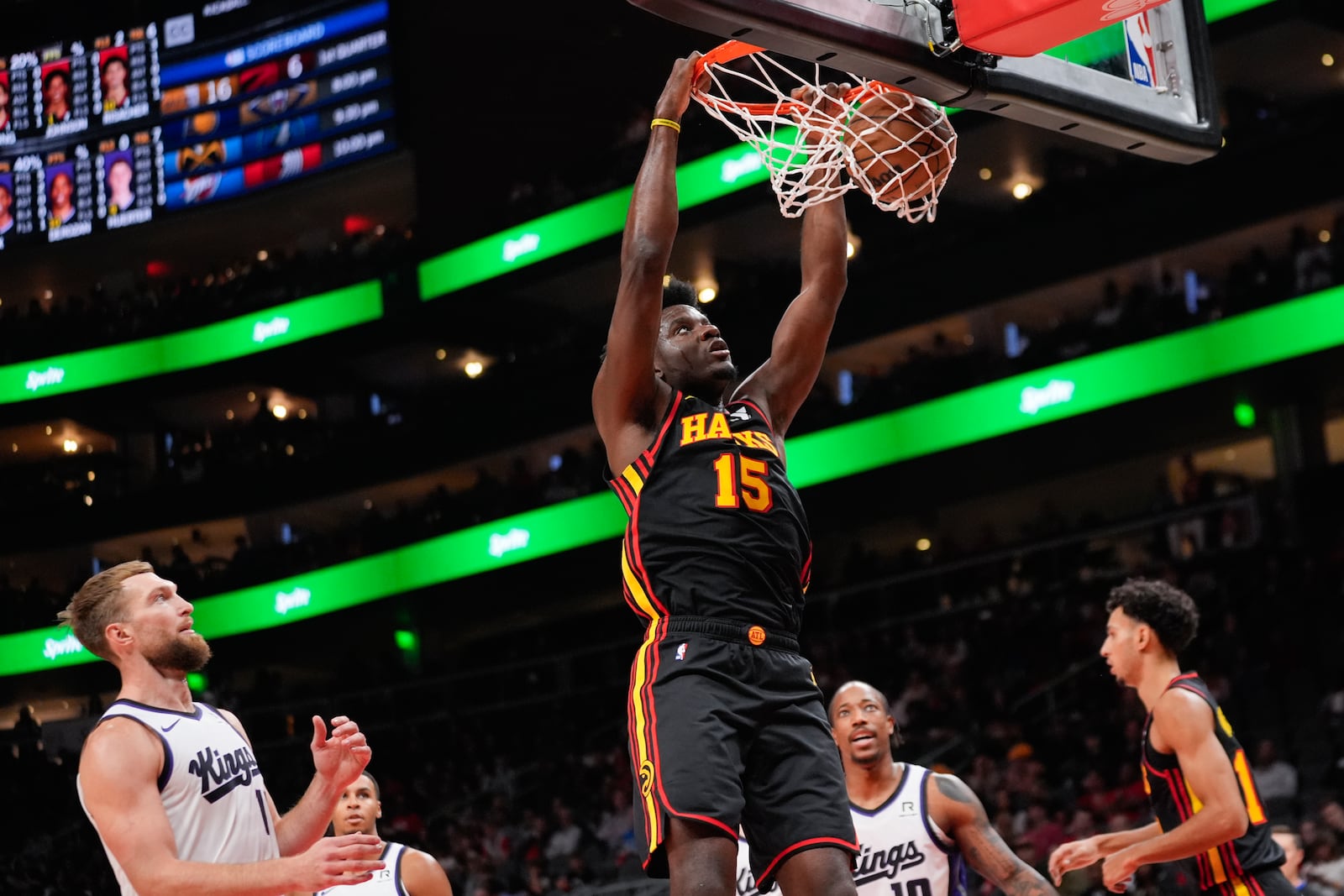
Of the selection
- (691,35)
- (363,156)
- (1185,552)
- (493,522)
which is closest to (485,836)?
(493,522)

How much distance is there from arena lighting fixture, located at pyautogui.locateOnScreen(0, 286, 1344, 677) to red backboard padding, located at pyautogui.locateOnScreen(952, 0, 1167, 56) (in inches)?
564

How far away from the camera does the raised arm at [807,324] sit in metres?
4.57

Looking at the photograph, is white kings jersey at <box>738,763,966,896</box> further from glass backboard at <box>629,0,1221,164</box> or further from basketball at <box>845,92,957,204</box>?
glass backboard at <box>629,0,1221,164</box>

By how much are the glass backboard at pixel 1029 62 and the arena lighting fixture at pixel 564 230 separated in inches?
619

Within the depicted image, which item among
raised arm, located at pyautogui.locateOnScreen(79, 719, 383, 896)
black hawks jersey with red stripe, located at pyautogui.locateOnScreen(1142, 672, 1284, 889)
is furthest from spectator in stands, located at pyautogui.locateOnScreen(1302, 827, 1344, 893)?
raised arm, located at pyautogui.locateOnScreen(79, 719, 383, 896)

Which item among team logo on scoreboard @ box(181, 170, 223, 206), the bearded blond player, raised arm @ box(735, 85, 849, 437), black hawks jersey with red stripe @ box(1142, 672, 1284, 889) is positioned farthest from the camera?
team logo on scoreboard @ box(181, 170, 223, 206)

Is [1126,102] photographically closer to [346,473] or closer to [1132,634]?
[1132,634]

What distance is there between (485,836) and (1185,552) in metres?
8.66

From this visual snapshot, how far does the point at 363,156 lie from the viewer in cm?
2298

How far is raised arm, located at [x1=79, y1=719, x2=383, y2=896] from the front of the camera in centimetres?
384

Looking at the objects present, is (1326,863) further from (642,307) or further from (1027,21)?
(642,307)

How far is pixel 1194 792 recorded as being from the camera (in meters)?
5.40

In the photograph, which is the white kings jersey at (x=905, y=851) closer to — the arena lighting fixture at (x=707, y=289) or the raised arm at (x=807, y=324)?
the raised arm at (x=807, y=324)

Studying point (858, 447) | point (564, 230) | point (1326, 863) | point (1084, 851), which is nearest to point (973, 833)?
point (1084, 851)
